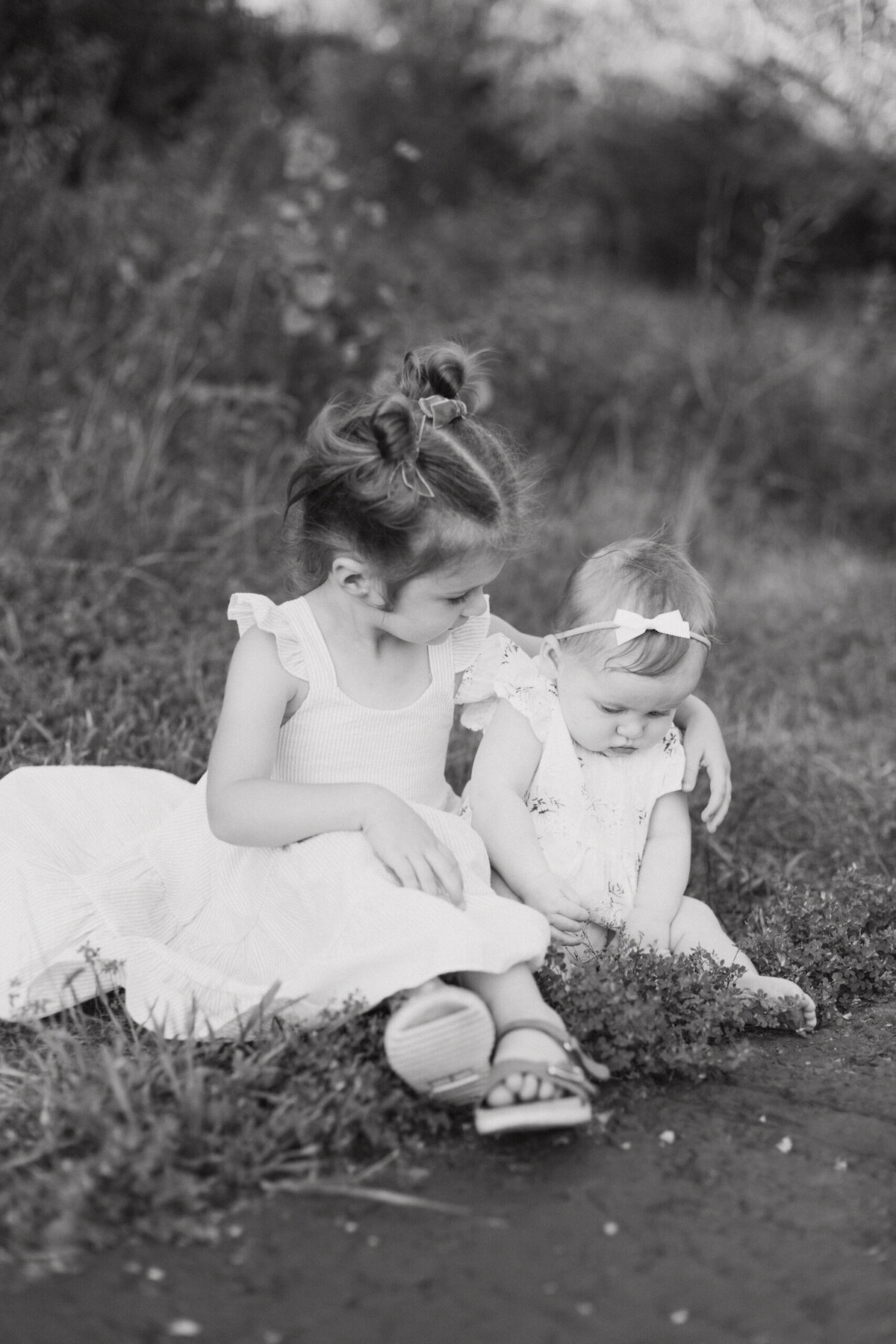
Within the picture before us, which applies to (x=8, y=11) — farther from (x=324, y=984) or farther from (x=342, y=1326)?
(x=342, y=1326)

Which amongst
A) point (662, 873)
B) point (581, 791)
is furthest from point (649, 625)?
point (662, 873)

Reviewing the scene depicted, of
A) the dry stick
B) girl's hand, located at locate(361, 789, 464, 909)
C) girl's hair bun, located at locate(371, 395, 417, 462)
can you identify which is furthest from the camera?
girl's hair bun, located at locate(371, 395, 417, 462)

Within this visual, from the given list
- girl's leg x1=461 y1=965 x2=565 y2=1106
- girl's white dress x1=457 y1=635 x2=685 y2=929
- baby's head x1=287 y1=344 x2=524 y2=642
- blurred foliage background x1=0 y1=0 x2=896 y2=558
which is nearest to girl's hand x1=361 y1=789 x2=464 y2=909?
girl's leg x1=461 y1=965 x2=565 y2=1106

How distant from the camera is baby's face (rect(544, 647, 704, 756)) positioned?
2754 mm

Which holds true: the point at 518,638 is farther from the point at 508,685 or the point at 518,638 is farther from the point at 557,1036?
the point at 557,1036

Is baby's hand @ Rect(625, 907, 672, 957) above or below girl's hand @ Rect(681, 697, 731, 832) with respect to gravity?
below

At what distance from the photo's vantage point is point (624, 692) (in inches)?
109

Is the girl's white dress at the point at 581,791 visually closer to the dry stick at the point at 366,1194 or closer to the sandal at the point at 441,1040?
the sandal at the point at 441,1040

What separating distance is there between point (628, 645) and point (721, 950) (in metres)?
0.67

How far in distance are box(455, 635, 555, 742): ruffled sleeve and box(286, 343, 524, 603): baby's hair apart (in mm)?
397

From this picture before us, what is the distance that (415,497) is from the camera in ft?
8.06

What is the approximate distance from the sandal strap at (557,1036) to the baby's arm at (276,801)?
0.77ft

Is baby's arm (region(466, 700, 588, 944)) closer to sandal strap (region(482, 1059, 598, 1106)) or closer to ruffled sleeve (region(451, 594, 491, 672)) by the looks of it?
ruffled sleeve (region(451, 594, 491, 672))

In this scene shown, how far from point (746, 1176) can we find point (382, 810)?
87 centimetres
